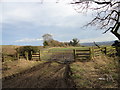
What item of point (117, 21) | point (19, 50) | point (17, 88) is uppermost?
point (117, 21)

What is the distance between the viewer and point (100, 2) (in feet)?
17.9

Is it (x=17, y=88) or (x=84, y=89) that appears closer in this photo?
(x=84, y=89)

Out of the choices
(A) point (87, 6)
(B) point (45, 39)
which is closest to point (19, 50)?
(A) point (87, 6)

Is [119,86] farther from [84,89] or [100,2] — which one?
[100,2]

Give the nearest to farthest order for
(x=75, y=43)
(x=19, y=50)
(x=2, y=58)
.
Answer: (x=2, y=58) → (x=19, y=50) → (x=75, y=43)

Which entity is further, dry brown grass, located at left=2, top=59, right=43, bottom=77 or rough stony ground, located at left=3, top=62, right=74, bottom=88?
dry brown grass, located at left=2, top=59, right=43, bottom=77

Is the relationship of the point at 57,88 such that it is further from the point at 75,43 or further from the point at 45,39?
the point at 75,43

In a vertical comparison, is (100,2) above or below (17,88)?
above

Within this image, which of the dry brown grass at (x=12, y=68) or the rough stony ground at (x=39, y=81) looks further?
the dry brown grass at (x=12, y=68)

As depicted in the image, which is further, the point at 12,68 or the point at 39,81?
the point at 12,68

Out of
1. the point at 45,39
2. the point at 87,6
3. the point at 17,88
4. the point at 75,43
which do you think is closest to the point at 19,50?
the point at 17,88

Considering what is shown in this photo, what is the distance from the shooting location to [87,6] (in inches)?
237

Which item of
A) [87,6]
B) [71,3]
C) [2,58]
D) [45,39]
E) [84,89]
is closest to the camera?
[84,89]

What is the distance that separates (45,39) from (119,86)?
36.1 metres
